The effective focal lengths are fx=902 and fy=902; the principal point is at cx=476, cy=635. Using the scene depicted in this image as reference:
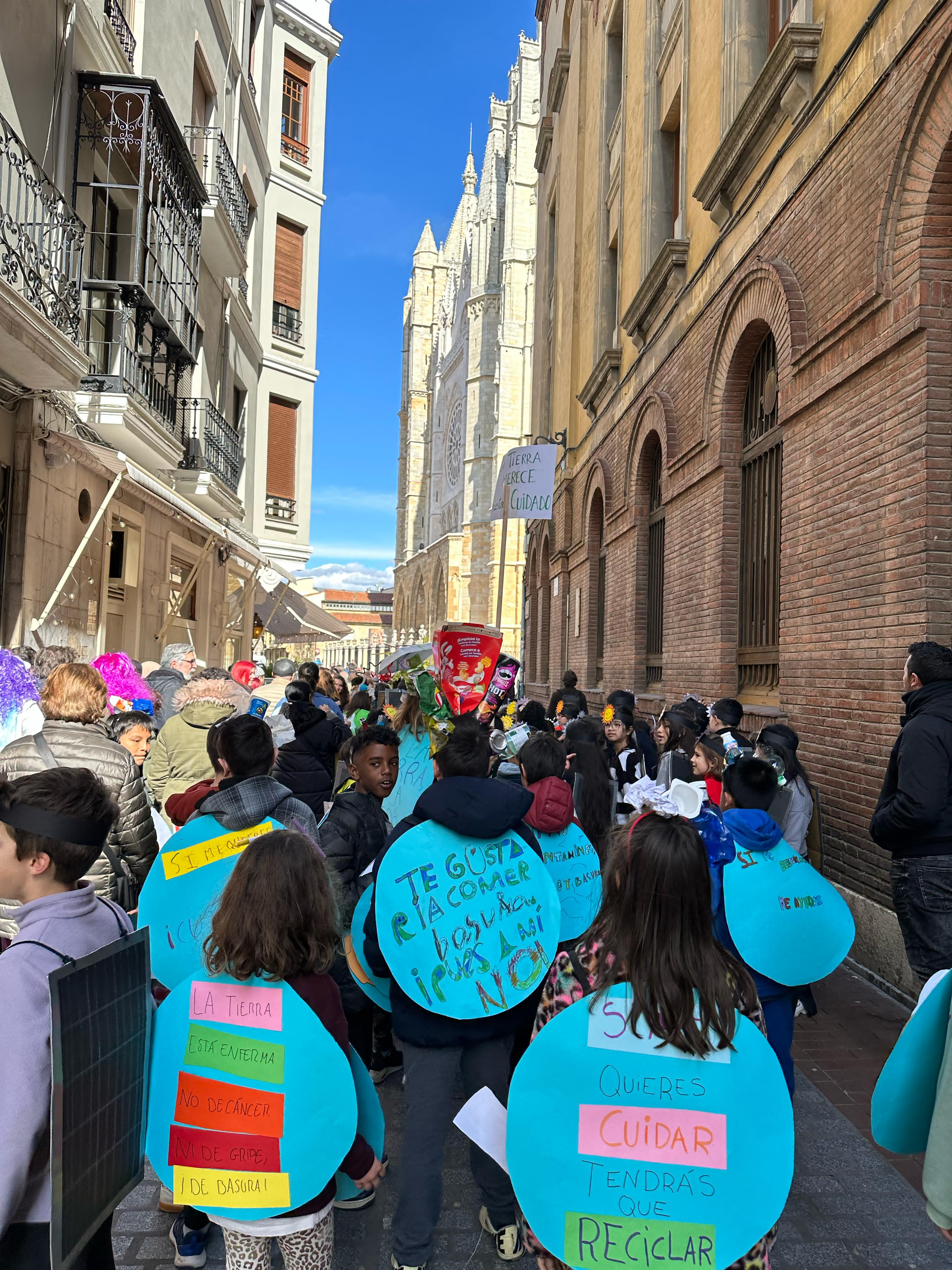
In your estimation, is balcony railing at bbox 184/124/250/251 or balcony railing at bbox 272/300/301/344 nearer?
balcony railing at bbox 184/124/250/251

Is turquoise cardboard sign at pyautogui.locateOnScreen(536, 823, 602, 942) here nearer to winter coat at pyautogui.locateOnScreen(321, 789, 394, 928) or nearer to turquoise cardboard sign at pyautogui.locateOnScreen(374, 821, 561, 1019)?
winter coat at pyautogui.locateOnScreen(321, 789, 394, 928)

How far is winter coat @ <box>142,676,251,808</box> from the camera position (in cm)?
525

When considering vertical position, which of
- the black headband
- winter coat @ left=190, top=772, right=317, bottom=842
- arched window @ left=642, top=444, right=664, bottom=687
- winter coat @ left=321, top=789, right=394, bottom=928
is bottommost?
winter coat @ left=321, top=789, right=394, bottom=928

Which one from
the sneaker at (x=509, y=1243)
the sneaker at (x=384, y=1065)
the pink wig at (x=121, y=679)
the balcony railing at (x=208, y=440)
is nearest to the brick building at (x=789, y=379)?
the sneaker at (x=384, y=1065)

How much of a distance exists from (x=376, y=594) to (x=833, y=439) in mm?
119345

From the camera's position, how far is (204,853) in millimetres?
3143

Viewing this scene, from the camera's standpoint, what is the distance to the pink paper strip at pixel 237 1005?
2.38 metres

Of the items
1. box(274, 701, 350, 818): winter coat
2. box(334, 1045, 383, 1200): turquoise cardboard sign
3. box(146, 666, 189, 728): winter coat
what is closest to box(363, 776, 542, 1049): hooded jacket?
box(334, 1045, 383, 1200): turquoise cardboard sign

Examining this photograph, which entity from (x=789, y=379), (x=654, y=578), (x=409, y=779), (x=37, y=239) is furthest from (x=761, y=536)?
(x=37, y=239)

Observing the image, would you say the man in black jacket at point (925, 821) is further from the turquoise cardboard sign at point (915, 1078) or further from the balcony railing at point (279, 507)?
the balcony railing at point (279, 507)

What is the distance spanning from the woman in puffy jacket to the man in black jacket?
333 centimetres

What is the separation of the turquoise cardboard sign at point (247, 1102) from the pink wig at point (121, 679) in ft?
15.3

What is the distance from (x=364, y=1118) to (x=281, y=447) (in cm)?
2249

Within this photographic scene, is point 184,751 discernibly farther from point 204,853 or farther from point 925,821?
point 925,821
